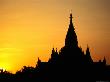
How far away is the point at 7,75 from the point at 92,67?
1365 inches

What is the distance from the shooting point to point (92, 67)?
13412 cm

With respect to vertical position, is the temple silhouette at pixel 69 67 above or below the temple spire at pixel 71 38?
below

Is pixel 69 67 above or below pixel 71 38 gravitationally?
below

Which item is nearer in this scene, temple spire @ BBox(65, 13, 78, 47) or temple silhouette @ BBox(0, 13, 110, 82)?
temple silhouette @ BBox(0, 13, 110, 82)

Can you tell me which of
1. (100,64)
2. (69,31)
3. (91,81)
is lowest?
(91,81)

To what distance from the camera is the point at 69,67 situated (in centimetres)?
12925

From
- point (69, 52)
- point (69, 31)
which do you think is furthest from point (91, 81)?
point (69, 31)

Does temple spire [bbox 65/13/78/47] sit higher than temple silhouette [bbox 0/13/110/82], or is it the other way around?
temple spire [bbox 65/13/78/47]

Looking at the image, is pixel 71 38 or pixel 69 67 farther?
pixel 71 38

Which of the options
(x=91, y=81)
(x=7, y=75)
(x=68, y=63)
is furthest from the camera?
(x=7, y=75)

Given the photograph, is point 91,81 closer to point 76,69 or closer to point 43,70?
point 76,69

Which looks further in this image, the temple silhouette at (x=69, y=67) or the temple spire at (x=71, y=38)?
the temple spire at (x=71, y=38)

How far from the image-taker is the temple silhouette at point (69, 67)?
127 metres

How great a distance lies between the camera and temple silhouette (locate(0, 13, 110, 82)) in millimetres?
126700
